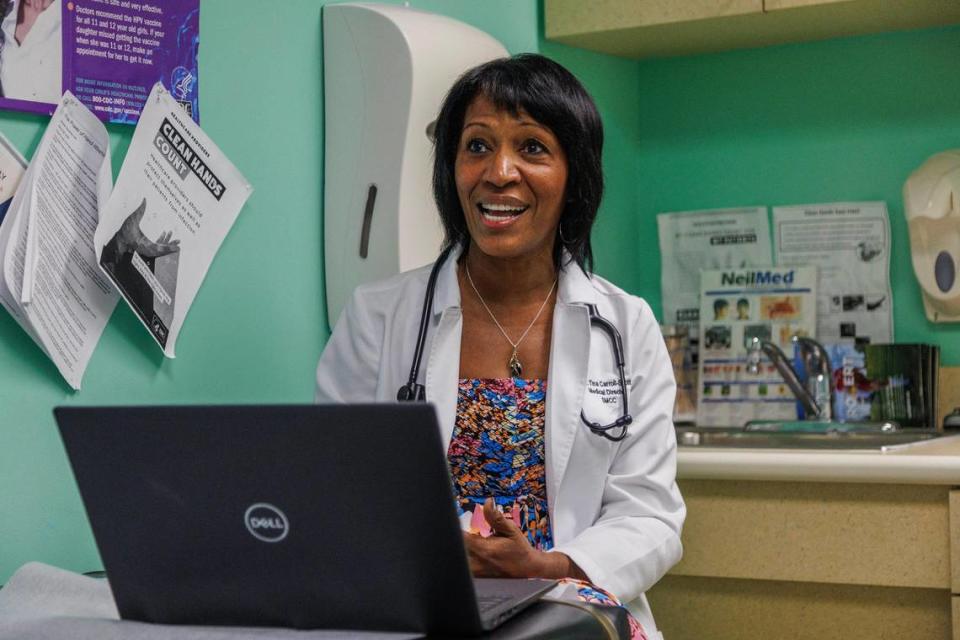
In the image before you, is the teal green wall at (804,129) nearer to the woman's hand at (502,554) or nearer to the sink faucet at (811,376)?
the sink faucet at (811,376)

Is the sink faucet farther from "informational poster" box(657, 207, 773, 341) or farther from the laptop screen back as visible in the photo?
the laptop screen back

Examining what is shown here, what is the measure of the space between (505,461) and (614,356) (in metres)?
0.21

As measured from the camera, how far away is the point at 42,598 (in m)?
1.14

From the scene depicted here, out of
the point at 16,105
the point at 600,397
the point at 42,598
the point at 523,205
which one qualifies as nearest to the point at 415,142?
the point at 523,205

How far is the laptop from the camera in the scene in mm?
926

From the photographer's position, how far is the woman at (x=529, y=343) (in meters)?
1.70

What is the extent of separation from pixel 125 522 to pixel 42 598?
0.18m

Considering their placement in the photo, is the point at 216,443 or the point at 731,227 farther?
the point at 731,227

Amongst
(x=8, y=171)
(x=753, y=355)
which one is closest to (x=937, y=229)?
(x=753, y=355)

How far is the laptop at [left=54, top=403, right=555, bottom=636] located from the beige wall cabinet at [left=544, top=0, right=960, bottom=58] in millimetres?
1775

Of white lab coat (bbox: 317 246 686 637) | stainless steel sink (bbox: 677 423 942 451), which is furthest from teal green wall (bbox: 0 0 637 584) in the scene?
stainless steel sink (bbox: 677 423 942 451)

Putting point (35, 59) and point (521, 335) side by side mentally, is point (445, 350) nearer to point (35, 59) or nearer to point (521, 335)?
point (521, 335)

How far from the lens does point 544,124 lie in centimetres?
174

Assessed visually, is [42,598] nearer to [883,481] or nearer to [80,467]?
[80,467]
